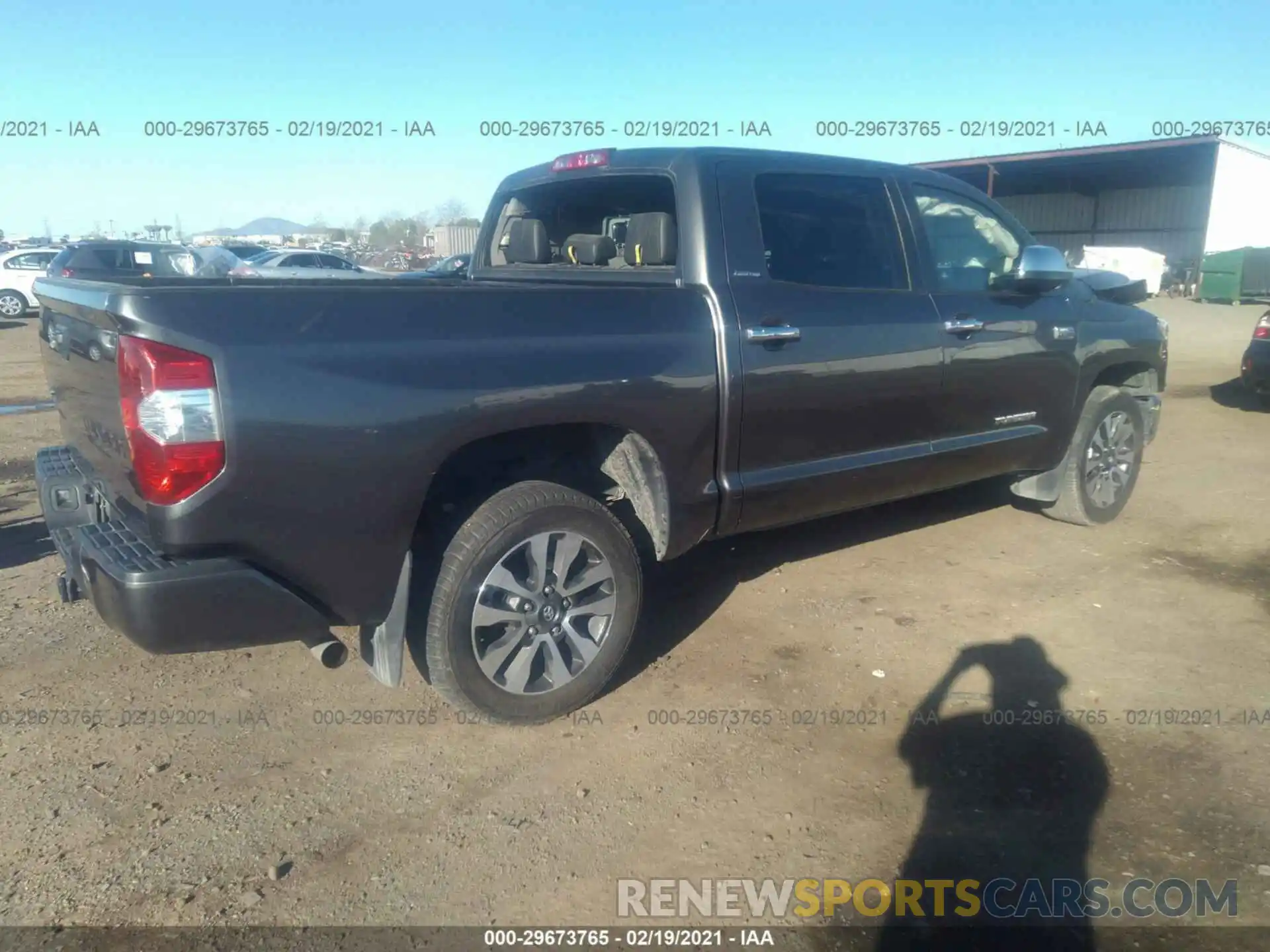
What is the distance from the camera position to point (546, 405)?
3176 millimetres

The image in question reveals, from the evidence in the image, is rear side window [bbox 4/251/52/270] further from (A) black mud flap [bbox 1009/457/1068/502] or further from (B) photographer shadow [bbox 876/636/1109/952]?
(B) photographer shadow [bbox 876/636/1109/952]

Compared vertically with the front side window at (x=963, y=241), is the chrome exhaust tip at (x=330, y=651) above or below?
below

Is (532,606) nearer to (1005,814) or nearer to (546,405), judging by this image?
(546,405)

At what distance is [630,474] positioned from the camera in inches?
142

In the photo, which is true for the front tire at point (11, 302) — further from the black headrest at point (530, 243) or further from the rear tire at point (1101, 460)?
the rear tire at point (1101, 460)

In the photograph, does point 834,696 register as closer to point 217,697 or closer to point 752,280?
point 752,280

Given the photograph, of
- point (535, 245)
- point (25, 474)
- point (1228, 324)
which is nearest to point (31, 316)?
point (25, 474)

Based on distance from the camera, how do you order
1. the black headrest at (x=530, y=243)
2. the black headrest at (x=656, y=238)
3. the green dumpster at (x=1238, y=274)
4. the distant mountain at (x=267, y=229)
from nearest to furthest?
the black headrest at (x=656, y=238) < the black headrest at (x=530, y=243) < the green dumpster at (x=1238, y=274) < the distant mountain at (x=267, y=229)

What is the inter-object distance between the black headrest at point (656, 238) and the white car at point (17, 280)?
20351mm

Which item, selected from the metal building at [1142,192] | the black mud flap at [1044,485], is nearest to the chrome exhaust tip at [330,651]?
the black mud flap at [1044,485]

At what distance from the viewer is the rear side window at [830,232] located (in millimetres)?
3951

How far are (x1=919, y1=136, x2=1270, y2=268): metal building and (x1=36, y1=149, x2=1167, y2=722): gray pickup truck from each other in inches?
1054

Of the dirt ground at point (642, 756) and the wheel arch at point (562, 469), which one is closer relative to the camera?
the dirt ground at point (642, 756)

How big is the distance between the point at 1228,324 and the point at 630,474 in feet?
73.1
